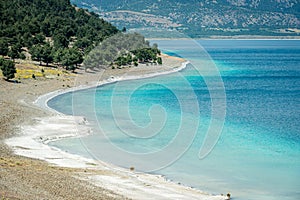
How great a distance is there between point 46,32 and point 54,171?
8900cm

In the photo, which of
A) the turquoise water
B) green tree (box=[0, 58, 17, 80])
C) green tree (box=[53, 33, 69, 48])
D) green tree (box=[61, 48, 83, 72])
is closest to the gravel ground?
the turquoise water

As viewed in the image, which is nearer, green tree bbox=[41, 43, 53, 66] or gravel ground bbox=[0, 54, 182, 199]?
gravel ground bbox=[0, 54, 182, 199]

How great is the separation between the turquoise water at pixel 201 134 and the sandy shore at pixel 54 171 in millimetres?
1824

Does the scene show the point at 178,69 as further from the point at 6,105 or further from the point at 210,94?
the point at 6,105

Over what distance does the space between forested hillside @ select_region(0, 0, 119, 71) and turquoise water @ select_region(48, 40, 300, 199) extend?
12969mm

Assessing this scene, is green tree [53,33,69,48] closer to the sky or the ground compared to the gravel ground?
closer to the sky

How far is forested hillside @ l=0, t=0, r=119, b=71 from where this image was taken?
297 feet

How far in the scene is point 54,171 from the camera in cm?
2917

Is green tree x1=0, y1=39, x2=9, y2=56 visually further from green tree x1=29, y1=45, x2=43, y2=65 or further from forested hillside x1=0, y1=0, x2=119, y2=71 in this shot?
green tree x1=29, y1=45, x2=43, y2=65

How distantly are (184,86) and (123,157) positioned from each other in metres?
53.4

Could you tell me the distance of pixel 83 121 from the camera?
48.4 meters

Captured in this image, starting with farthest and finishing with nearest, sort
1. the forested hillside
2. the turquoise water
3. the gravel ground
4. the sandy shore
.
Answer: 1. the forested hillside
2. the turquoise water
3. the sandy shore
4. the gravel ground

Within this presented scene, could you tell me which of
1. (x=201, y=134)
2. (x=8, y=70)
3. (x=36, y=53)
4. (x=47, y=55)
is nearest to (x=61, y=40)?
(x=47, y=55)

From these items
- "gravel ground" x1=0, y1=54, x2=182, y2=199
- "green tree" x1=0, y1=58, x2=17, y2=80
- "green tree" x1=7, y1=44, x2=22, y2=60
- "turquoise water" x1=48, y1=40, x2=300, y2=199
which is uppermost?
"green tree" x1=7, y1=44, x2=22, y2=60
